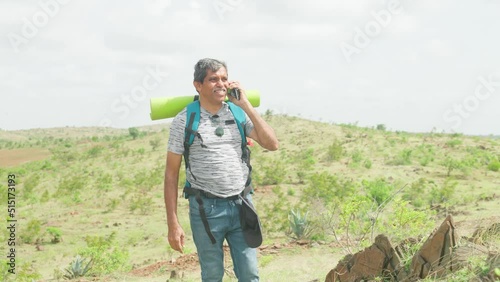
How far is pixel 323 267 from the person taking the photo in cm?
661

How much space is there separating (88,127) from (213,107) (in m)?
77.8

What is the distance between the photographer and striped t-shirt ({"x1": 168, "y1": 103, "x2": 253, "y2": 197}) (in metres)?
3.18

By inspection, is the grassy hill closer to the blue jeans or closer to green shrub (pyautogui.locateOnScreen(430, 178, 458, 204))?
green shrub (pyautogui.locateOnScreen(430, 178, 458, 204))

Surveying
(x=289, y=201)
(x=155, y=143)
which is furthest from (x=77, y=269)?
(x=155, y=143)

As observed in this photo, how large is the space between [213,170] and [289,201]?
11016mm

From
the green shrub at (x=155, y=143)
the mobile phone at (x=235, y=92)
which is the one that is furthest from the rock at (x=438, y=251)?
the green shrub at (x=155, y=143)

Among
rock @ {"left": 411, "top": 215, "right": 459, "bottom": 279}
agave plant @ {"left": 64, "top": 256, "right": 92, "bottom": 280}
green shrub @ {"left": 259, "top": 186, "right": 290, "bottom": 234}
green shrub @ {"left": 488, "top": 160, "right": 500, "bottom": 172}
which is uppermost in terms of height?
green shrub @ {"left": 488, "top": 160, "right": 500, "bottom": 172}

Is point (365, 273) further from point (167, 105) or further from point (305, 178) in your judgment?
point (305, 178)

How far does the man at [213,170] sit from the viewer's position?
3182 mm

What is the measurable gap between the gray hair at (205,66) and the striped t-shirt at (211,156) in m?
0.20

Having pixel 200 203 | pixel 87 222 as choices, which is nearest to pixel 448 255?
pixel 200 203

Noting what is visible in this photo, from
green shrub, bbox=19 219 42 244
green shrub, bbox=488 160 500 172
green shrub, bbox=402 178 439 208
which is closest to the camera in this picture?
green shrub, bbox=19 219 42 244

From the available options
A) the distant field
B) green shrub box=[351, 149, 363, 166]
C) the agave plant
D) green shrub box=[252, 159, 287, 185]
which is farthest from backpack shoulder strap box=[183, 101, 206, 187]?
the distant field

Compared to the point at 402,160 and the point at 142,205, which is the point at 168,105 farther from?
the point at 402,160
